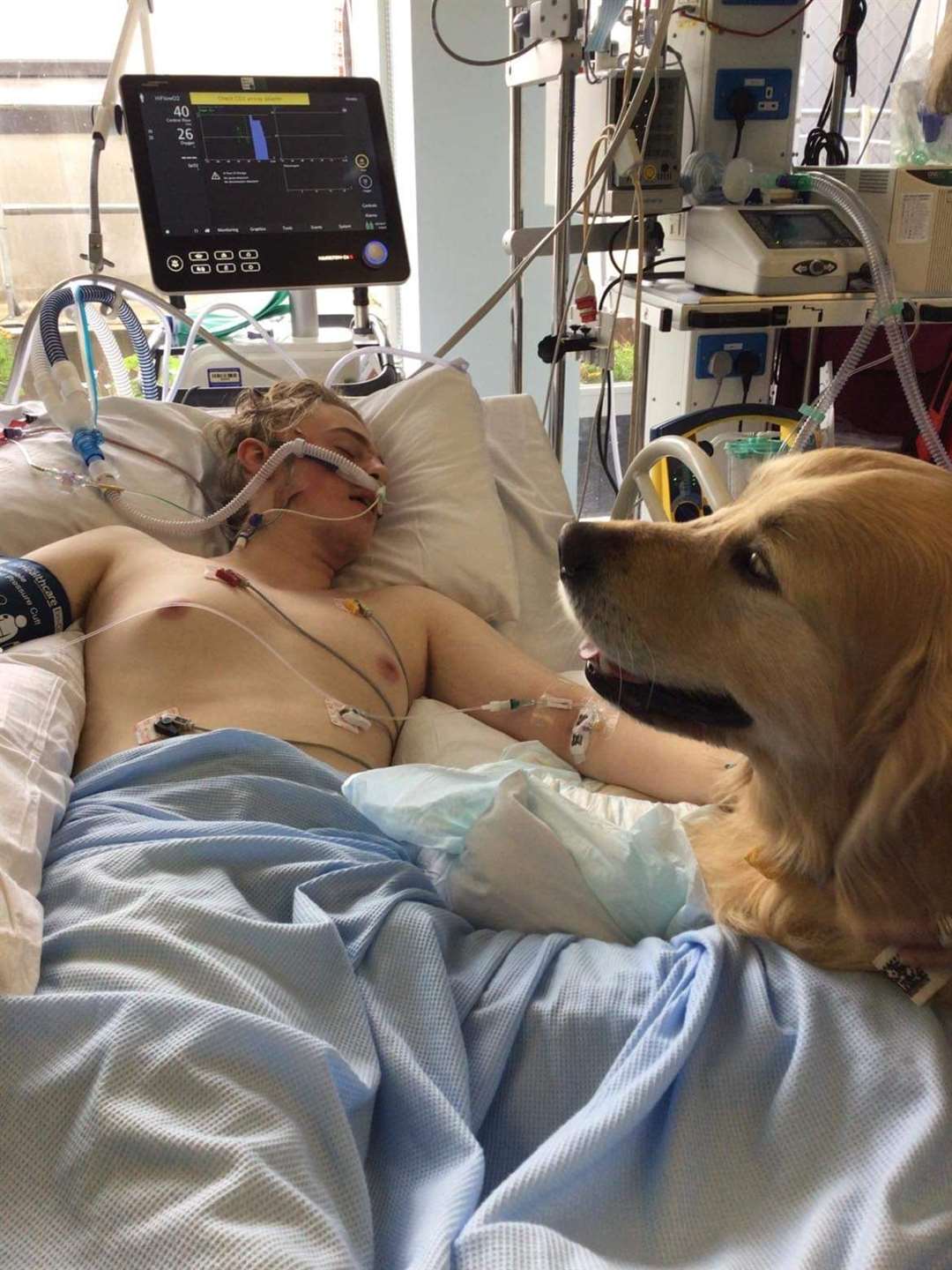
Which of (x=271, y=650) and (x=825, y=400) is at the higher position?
(x=825, y=400)

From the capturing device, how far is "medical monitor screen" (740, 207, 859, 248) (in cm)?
229

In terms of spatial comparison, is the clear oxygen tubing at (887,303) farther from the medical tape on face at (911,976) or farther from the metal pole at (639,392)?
the medical tape on face at (911,976)


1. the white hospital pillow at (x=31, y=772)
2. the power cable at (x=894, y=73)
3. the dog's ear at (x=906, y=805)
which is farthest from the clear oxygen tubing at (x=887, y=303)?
the power cable at (x=894, y=73)

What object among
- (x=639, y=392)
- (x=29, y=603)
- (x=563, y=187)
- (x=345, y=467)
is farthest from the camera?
(x=639, y=392)

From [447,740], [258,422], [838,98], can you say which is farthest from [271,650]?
[838,98]

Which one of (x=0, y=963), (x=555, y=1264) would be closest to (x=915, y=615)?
(x=555, y=1264)

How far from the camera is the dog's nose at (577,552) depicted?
1152 mm

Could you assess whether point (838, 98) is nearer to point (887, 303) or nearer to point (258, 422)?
point (887, 303)

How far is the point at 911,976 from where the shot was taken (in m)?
1.00

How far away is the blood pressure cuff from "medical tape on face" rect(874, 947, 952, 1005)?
1192 millimetres

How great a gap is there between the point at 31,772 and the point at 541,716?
76 cm

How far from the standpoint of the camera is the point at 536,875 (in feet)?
3.82

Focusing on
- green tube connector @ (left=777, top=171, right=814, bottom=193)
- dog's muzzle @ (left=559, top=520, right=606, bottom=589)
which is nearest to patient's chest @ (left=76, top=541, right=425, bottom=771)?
dog's muzzle @ (left=559, top=520, right=606, bottom=589)

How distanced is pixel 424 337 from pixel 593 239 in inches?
65.4
